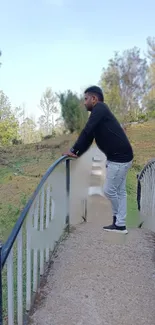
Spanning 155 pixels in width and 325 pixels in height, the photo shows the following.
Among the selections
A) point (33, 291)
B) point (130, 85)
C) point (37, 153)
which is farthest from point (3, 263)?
point (130, 85)

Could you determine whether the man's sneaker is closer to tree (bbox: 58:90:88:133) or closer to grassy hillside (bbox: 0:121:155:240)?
grassy hillside (bbox: 0:121:155:240)

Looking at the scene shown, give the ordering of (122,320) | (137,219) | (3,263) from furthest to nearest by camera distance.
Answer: (137,219), (122,320), (3,263)

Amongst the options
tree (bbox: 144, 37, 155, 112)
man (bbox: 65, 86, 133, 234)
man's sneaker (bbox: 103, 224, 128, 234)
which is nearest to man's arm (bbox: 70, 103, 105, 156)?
man (bbox: 65, 86, 133, 234)

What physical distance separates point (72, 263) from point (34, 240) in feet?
2.05

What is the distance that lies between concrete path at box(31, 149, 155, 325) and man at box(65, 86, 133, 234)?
54 cm

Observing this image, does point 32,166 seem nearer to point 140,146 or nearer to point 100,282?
point 140,146

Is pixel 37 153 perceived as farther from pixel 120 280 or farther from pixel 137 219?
pixel 120 280

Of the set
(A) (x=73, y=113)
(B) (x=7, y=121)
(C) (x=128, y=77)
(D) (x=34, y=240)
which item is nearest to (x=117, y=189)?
(D) (x=34, y=240)

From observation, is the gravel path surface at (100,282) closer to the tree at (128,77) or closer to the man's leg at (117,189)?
the man's leg at (117,189)

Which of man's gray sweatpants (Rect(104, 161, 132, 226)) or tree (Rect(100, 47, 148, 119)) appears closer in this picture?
man's gray sweatpants (Rect(104, 161, 132, 226))

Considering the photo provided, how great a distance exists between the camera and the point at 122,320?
215 cm

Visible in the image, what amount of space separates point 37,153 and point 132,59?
13.1 meters

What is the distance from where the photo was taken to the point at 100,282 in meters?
2.61

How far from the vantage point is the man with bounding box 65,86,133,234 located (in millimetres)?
3127
